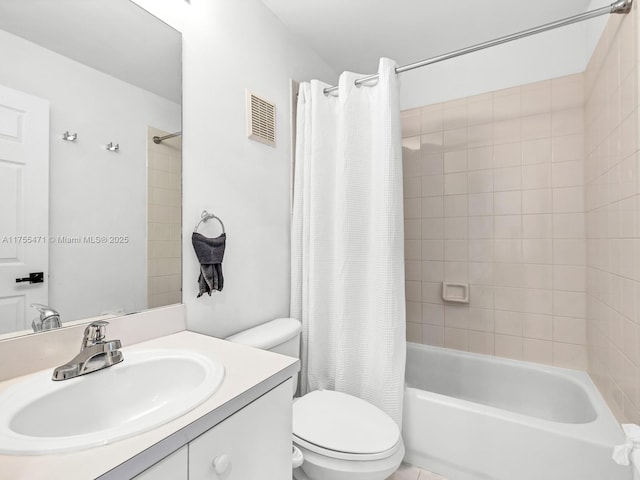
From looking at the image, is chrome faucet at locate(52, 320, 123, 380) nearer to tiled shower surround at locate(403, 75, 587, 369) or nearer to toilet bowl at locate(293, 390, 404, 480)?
toilet bowl at locate(293, 390, 404, 480)

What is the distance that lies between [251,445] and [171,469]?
223 millimetres

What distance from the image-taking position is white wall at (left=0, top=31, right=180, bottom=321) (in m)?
0.92

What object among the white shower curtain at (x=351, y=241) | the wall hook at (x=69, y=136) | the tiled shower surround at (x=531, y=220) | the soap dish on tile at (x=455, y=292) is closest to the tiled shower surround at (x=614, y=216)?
the tiled shower surround at (x=531, y=220)

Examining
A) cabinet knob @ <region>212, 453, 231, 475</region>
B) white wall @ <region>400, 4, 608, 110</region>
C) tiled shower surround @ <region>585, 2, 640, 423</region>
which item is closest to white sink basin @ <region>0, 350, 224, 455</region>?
cabinet knob @ <region>212, 453, 231, 475</region>

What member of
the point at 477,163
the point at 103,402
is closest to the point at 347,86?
the point at 477,163

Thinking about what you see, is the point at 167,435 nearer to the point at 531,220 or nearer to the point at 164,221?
the point at 164,221

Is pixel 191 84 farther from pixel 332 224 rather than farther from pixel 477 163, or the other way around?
pixel 477 163

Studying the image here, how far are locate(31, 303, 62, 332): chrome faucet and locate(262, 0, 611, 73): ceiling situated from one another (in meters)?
1.70

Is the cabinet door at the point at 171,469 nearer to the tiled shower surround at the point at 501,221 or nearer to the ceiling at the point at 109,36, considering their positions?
the ceiling at the point at 109,36

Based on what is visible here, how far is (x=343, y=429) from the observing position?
1.27 meters

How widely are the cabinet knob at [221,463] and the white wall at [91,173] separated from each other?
0.63m

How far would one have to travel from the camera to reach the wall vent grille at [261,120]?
1580 mm

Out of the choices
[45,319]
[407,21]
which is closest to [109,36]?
[45,319]

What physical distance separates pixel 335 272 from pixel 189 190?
2.66 ft
